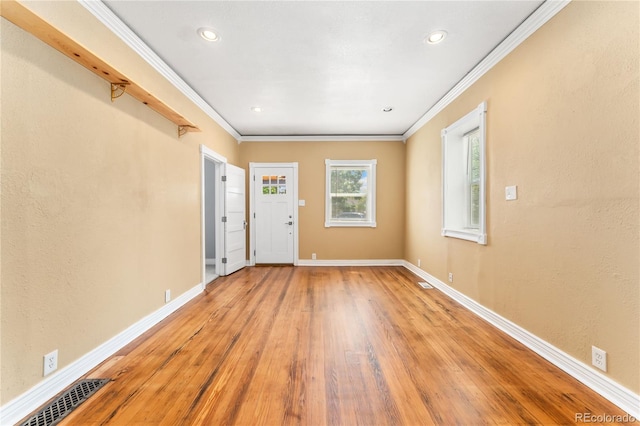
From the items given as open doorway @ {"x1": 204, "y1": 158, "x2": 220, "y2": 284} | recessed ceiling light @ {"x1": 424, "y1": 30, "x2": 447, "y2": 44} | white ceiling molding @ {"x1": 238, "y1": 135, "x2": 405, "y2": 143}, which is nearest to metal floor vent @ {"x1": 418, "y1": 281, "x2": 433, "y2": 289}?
white ceiling molding @ {"x1": 238, "y1": 135, "x2": 405, "y2": 143}

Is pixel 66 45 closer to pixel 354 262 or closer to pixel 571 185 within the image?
pixel 571 185

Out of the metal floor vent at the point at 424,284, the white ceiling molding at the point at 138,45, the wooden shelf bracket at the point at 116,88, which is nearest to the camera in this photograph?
the white ceiling molding at the point at 138,45

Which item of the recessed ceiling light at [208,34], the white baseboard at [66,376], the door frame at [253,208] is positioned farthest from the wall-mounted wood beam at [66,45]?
the door frame at [253,208]

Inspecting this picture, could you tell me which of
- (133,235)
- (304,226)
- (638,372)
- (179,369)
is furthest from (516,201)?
(304,226)

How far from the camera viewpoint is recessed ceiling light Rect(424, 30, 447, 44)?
2303 mm

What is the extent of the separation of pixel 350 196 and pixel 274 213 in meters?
1.61

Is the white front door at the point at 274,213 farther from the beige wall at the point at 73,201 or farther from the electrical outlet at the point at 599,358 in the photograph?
the electrical outlet at the point at 599,358

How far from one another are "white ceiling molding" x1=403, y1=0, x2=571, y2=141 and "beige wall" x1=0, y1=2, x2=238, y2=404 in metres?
3.32

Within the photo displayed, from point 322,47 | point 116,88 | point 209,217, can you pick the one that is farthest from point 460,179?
point 209,217

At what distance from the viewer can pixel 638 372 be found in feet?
4.78

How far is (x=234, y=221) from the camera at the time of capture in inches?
191

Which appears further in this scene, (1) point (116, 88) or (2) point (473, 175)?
(2) point (473, 175)

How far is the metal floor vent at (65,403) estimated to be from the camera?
4.67 ft

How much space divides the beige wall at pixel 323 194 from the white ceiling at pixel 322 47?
1513 mm
